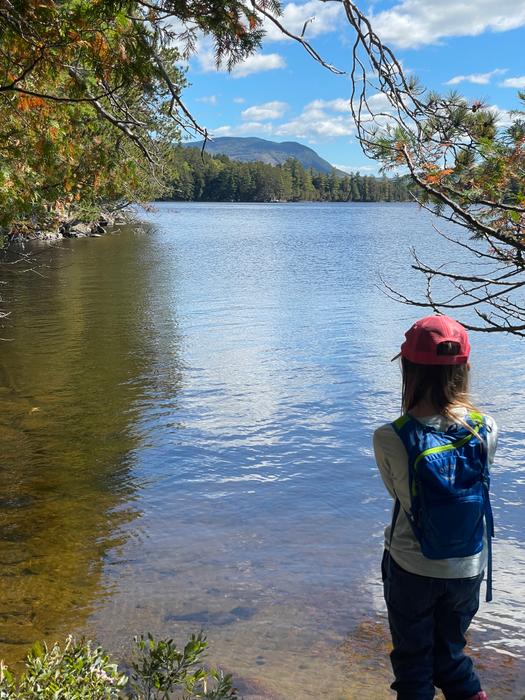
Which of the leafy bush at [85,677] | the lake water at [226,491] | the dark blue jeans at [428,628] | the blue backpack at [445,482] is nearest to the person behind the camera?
the leafy bush at [85,677]

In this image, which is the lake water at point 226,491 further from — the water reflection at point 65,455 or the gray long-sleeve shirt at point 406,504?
the gray long-sleeve shirt at point 406,504

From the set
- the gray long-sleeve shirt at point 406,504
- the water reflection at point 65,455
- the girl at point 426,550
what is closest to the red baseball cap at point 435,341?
the girl at point 426,550

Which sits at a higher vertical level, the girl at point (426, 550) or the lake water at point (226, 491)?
the girl at point (426, 550)

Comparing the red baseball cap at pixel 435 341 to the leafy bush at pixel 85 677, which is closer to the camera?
the leafy bush at pixel 85 677

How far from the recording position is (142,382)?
12.7m

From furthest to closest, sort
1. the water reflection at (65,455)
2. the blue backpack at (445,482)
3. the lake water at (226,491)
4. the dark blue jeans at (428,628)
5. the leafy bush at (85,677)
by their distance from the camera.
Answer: the water reflection at (65,455)
the lake water at (226,491)
the dark blue jeans at (428,628)
the blue backpack at (445,482)
the leafy bush at (85,677)

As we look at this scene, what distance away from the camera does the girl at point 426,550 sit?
9.35ft

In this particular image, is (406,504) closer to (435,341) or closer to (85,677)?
(435,341)

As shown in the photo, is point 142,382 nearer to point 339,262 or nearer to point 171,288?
point 171,288

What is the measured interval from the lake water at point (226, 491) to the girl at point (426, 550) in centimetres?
171

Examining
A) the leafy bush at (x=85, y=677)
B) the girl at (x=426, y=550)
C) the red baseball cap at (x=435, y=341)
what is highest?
the red baseball cap at (x=435, y=341)

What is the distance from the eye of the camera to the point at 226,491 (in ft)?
26.3

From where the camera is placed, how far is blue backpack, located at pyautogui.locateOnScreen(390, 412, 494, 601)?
279 centimetres

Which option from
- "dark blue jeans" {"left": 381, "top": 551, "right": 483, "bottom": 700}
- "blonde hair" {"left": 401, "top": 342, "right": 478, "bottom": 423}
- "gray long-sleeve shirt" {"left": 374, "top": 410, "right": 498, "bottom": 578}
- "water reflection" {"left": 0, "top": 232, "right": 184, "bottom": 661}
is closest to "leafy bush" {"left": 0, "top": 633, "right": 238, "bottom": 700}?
"dark blue jeans" {"left": 381, "top": 551, "right": 483, "bottom": 700}
